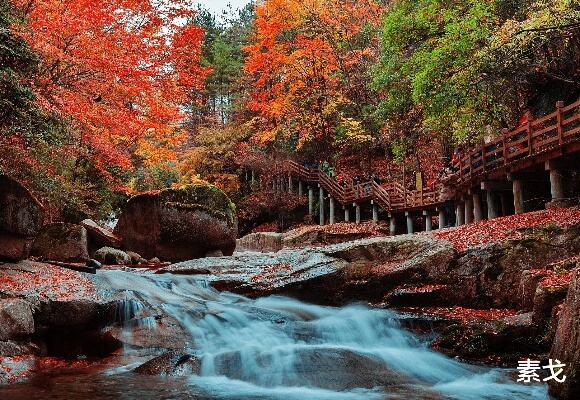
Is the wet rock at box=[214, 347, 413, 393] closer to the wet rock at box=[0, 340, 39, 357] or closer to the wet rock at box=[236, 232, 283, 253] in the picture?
the wet rock at box=[0, 340, 39, 357]

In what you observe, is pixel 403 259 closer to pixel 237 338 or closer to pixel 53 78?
pixel 237 338

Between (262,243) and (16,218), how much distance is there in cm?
1687

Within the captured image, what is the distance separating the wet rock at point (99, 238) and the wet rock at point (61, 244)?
6.26 feet

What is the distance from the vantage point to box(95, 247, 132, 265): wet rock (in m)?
15.2

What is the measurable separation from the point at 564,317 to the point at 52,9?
1235 cm

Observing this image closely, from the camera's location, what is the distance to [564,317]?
19.0 feet

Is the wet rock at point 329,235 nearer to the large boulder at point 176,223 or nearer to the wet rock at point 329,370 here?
the large boulder at point 176,223

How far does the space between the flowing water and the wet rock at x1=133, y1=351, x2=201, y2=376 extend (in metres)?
0.15

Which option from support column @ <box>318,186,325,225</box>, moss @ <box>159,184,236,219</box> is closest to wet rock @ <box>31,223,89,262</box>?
moss @ <box>159,184,236,219</box>

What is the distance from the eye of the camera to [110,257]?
1518 centimetres

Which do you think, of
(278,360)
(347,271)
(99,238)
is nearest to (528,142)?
(347,271)

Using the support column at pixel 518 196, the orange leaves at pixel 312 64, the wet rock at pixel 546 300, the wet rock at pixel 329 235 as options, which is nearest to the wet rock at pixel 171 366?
the wet rock at pixel 546 300

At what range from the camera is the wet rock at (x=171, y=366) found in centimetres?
699

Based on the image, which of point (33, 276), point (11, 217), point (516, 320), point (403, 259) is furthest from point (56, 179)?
point (516, 320)
